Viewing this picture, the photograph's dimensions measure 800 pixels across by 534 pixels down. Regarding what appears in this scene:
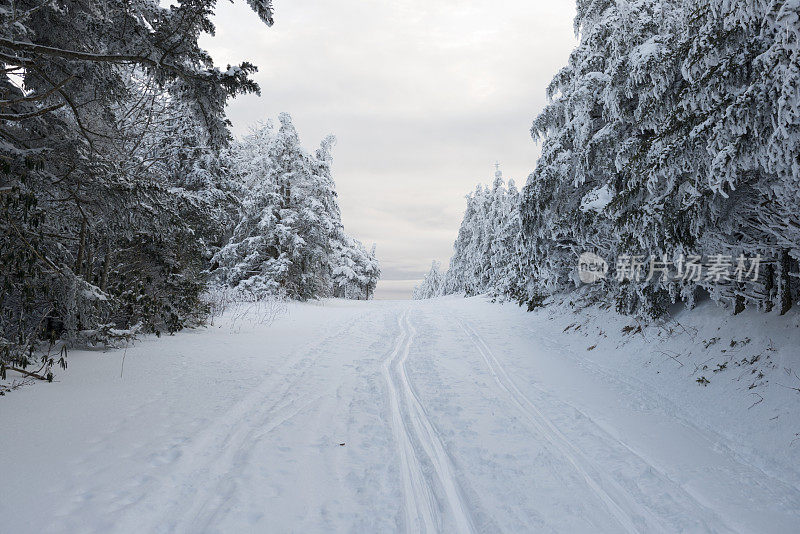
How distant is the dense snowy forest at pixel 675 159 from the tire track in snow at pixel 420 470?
4743mm

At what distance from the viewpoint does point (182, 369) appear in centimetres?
705

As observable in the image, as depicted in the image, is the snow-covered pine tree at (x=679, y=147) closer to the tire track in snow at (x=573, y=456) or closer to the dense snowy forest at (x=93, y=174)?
the tire track in snow at (x=573, y=456)

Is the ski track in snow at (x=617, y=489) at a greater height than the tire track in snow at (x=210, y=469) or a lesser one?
lesser

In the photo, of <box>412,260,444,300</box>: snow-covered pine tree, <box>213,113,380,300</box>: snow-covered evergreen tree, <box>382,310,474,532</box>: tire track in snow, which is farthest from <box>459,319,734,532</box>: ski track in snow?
<box>412,260,444,300</box>: snow-covered pine tree

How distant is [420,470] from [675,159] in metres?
5.48

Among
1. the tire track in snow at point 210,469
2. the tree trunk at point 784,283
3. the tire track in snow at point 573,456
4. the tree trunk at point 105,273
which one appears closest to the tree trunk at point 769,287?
the tree trunk at point 784,283

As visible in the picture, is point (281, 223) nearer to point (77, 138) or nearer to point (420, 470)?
point (77, 138)

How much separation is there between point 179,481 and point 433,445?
99.9 inches

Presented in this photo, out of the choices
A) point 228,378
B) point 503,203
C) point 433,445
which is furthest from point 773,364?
point 503,203

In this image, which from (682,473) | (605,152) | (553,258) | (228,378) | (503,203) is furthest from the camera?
(503,203)

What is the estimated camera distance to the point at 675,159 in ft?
18.7

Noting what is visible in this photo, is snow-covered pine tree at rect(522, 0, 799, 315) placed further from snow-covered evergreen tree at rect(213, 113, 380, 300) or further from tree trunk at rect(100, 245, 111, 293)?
snow-covered evergreen tree at rect(213, 113, 380, 300)

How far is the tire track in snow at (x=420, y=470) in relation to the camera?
3.20 meters

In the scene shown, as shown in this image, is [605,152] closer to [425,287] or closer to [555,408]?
[555,408]
